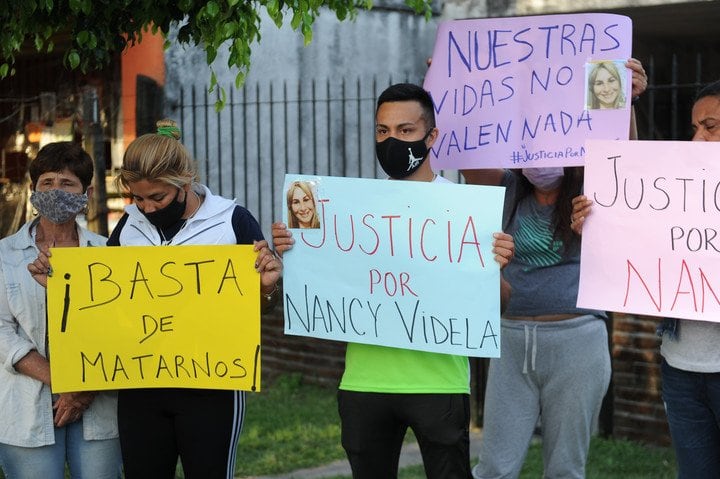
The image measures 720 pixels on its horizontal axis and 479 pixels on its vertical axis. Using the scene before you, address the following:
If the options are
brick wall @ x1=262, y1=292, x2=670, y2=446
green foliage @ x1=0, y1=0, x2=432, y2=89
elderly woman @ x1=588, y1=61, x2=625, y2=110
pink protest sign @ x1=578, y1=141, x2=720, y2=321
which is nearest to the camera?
pink protest sign @ x1=578, y1=141, x2=720, y2=321

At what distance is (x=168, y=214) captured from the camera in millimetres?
3916

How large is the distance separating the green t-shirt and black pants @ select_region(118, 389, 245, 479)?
1.46ft

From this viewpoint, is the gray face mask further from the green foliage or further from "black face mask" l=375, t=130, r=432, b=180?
"black face mask" l=375, t=130, r=432, b=180

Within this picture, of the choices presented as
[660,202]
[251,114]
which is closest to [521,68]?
[660,202]

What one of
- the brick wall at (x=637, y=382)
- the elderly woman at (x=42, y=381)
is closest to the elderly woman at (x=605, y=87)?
the elderly woman at (x=42, y=381)

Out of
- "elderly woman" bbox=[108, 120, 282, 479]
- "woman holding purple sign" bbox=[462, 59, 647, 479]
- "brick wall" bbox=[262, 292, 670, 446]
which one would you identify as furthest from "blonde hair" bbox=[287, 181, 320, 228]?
"brick wall" bbox=[262, 292, 670, 446]

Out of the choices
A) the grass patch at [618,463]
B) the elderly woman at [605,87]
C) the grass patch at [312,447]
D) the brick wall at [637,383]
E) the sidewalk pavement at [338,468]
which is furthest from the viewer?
the brick wall at [637,383]

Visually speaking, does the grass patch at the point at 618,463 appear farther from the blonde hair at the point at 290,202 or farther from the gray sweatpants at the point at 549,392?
the blonde hair at the point at 290,202

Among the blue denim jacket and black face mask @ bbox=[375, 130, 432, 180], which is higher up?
black face mask @ bbox=[375, 130, 432, 180]

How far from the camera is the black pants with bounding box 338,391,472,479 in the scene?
373cm

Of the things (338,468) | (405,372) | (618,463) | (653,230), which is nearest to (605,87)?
(653,230)

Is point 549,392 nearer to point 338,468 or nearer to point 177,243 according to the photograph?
point 177,243

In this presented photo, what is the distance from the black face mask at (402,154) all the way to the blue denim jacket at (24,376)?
1.35 m

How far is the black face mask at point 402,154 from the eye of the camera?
3818mm
